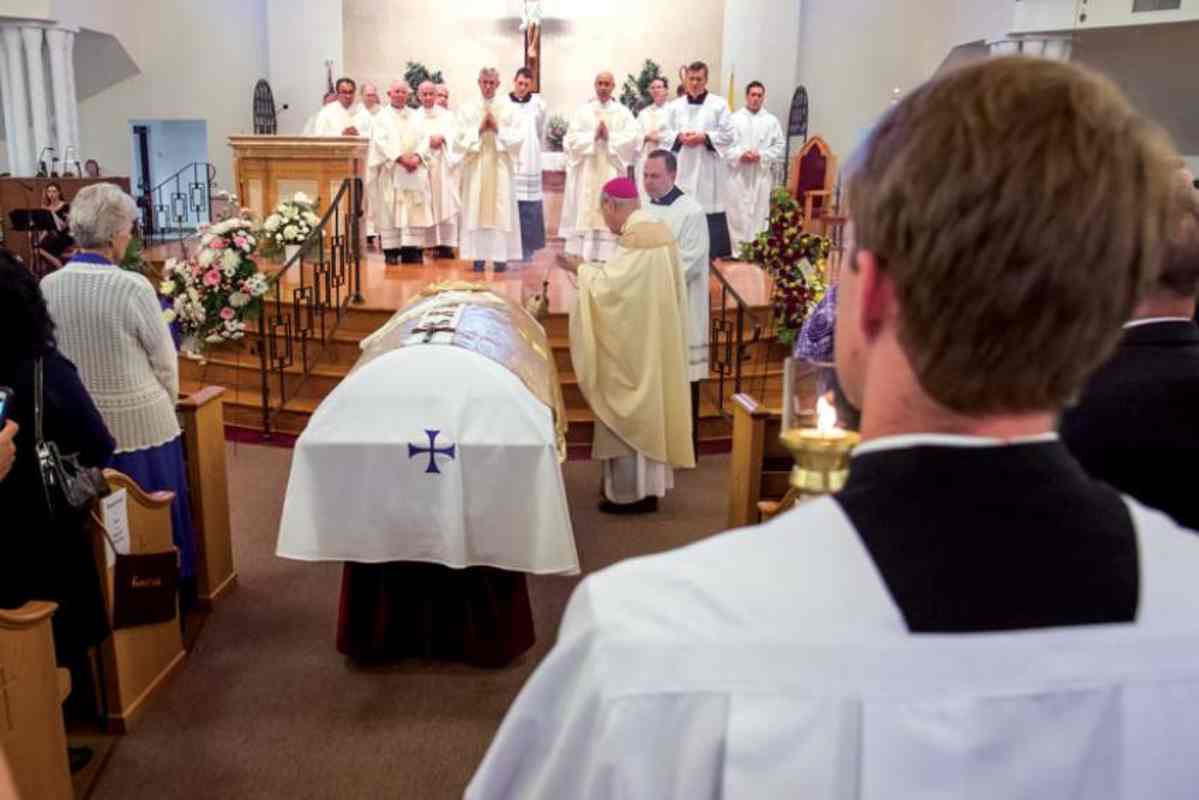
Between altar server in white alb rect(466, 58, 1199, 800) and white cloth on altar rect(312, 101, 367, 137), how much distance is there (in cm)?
1174

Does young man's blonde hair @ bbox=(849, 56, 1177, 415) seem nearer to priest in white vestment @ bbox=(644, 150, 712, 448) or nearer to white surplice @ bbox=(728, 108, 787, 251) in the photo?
priest in white vestment @ bbox=(644, 150, 712, 448)

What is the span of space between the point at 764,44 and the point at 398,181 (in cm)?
Result: 717

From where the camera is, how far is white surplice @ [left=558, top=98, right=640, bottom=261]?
10.5 metres

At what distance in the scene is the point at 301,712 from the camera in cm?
370

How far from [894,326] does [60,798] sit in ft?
9.61

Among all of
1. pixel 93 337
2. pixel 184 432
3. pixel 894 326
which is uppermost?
pixel 894 326

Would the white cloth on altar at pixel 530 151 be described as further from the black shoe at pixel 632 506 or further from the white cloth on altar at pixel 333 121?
the black shoe at pixel 632 506

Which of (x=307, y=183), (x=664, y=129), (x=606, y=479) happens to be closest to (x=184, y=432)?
(x=606, y=479)


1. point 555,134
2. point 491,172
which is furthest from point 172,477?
point 555,134

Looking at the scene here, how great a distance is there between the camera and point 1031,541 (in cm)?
82

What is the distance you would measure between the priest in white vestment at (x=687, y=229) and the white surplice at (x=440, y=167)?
4870 mm

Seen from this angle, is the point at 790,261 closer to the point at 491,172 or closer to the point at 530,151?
the point at 491,172

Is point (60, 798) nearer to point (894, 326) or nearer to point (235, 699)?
point (235, 699)

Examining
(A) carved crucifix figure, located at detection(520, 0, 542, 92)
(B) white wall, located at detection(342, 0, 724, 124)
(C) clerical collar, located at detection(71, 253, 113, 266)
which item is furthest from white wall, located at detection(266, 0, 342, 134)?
(C) clerical collar, located at detection(71, 253, 113, 266)
